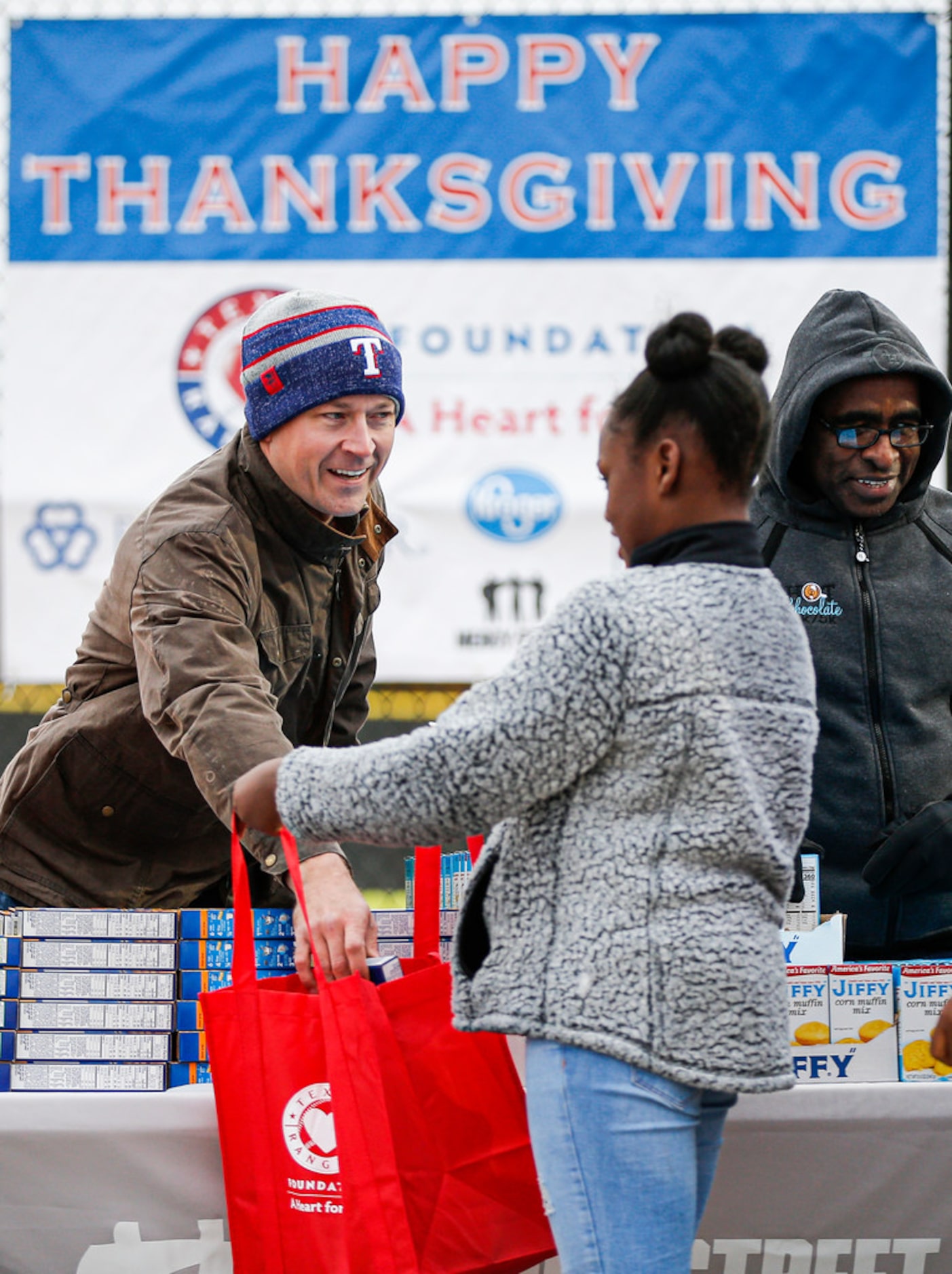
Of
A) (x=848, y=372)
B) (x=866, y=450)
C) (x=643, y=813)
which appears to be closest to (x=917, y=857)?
(x=866, y=450)

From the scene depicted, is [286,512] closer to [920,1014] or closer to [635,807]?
[635,807]

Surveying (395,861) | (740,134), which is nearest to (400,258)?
(740,134)

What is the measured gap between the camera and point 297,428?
2256 mm

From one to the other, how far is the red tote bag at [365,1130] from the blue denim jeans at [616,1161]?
0.36 meters

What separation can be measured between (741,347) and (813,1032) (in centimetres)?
115

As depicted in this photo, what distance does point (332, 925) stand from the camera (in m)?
1.78

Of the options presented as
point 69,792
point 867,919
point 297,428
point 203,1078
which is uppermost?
point 297,428

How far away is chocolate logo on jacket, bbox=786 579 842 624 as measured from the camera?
2.47 metres

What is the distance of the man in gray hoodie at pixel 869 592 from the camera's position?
2.42 m

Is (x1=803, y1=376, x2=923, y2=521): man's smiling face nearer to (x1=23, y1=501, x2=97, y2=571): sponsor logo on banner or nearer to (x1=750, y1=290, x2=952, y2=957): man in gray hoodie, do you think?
(x1=750, y1=290, x2=952, y2=957): man in gray hoodie

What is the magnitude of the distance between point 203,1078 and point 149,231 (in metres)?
3.25

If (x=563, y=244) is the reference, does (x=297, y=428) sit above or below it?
below

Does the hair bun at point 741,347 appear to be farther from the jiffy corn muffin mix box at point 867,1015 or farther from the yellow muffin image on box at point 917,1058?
the yellow muffin image on box at point 917,1058

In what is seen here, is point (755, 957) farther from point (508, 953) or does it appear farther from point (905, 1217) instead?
point (905, 1217)
